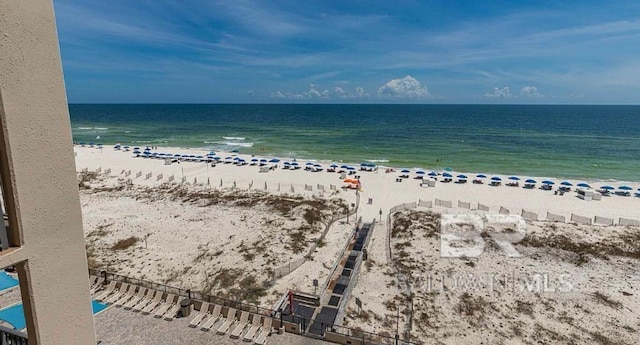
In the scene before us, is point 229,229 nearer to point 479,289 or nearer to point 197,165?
point 479,289

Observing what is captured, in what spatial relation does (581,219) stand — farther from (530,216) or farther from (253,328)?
(253,328)

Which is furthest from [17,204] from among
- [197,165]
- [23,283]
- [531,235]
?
[197,165]

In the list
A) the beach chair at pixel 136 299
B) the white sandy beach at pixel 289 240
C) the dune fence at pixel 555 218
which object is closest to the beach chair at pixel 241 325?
the white sandy beach at pixel 289 240

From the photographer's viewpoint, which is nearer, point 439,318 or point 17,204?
point 17,204

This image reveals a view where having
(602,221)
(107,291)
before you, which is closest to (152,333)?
(107,291)

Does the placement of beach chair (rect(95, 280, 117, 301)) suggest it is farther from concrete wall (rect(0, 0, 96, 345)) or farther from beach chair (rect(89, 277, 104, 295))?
concrete wall (rect(0, 0, 96, 345))

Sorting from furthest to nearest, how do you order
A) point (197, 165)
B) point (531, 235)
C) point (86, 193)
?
1. point (197, 165)
2. point (86, 193)
3. point (531, 235)
